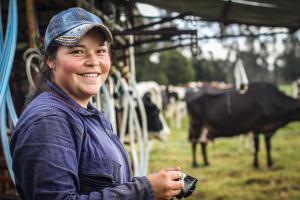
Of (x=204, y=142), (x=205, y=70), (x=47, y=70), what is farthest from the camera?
(x=205, y=70)

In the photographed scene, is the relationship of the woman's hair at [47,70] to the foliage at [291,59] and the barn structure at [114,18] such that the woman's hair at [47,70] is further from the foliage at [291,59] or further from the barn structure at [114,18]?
the foliage at [291,59]

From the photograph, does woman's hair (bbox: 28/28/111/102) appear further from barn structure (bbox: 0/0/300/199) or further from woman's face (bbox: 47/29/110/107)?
barn structure (bbox: 0/0/300/199)

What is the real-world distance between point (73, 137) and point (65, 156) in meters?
0.10

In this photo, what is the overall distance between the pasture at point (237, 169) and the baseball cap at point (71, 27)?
462 centimetres

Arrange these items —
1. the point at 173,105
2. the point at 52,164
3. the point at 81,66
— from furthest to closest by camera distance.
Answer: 1. the point at 173,105
2. the point at 81,66
3. the point at 52,164

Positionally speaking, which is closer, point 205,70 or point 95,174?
point 95,174

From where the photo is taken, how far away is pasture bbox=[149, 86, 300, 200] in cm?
646

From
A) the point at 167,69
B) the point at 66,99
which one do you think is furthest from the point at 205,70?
the point at 66,99

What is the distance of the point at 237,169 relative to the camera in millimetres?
8344

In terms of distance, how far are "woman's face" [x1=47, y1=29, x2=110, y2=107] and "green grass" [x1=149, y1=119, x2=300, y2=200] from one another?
4441 millimetres

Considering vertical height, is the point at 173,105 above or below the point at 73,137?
below

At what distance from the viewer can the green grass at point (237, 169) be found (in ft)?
21.2

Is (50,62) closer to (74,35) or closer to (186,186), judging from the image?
(74,35)

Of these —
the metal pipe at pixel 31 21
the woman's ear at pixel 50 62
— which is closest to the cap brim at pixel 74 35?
the woman's ear at pixel 50 62
